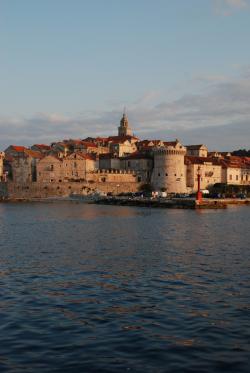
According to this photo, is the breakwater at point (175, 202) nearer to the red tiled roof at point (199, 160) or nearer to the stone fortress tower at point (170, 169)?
the stone fortress tower at point (170, 169)

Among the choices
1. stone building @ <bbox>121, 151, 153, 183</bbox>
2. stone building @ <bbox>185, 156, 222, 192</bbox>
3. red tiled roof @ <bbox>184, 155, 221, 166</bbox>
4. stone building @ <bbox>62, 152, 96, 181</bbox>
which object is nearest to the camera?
stone building @ <bbox>62, 152, 96, 181</bbox>

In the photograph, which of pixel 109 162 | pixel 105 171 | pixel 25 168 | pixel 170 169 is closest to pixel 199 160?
pixel 170 169

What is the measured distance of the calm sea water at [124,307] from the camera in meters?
10.2

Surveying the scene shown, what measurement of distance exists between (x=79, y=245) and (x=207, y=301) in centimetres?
1306

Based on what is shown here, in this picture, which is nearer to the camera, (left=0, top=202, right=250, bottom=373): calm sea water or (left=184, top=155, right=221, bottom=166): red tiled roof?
(left=0, top=202, right=250, bottom=373): calm sea water

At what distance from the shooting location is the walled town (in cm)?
8250

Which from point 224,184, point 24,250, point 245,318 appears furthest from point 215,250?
point 224,184

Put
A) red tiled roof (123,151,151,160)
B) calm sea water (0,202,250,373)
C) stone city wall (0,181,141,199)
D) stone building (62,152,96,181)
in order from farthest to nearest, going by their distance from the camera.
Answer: red tiled roof (123,151,151,160)
stone building (62,152,96,181)
stone city wall (0,181,141,199)
calm sea water (0,202,250,373)

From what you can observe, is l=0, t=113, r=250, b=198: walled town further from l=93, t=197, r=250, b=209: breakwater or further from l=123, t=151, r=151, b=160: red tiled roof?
l=93, t=197, r=250, b=209: breakwater

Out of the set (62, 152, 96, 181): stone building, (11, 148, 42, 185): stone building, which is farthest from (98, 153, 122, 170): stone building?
(11, 148, 42, 185): stone building

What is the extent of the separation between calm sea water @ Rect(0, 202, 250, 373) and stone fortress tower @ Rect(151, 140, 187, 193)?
55840mm

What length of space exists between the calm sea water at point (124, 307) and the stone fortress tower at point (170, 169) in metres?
55.8

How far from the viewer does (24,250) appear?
24.4m

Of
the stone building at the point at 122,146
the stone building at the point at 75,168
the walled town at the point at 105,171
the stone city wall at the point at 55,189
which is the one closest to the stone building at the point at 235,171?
the walled town at the point at 105,171
